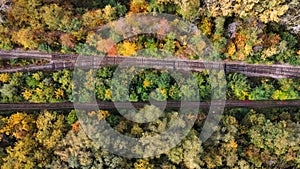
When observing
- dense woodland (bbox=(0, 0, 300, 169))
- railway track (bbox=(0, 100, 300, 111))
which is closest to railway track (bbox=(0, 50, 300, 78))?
dense woodland (bbox=(0, 0, 300, 169))

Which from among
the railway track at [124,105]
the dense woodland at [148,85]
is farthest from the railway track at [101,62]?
the railway track at [124,105]

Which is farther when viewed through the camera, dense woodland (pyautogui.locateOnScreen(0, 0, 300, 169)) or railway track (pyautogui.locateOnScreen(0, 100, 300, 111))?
railway track (pyautogui.locateOnScreen(0, 100, 300, 111))

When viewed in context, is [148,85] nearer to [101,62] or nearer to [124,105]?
[124,105]

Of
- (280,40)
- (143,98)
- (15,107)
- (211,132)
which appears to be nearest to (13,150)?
(15,107)

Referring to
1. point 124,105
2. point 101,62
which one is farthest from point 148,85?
point 101,62

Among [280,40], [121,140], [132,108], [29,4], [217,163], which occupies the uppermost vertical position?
[29,4]

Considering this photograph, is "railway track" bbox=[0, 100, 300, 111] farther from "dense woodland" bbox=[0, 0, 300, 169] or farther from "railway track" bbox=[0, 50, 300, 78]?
"railway track" bbox=[0, 50, 300, 78]

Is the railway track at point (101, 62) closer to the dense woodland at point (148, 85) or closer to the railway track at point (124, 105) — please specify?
the dense woodland at point (148, 85)

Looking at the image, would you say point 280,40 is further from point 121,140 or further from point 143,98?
point 121,140
